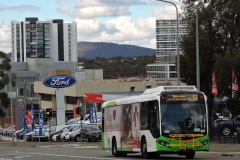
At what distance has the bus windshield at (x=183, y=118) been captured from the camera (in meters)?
27.5

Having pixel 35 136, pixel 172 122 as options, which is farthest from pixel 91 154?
pixel 35 136

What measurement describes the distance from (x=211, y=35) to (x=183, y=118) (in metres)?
23.1

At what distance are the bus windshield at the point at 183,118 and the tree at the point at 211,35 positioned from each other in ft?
67.1

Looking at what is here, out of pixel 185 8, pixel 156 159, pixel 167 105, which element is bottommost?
pixel 156 159

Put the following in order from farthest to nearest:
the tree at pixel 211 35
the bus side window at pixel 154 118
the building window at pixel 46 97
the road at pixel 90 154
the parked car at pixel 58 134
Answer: the building window at pixel 46 97 < the parked car at pixel 58 134 < the tree at pixel 211 35 < the road at pixel 90 154 < the bus side window at pixel 154 118

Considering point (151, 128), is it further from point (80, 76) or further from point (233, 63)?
point (80, 76)

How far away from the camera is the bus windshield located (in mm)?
27547

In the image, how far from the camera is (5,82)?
296 feet

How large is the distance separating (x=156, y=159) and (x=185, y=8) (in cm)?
2471

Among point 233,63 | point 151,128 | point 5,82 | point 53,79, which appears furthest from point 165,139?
point 5,82

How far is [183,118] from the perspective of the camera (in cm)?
2767

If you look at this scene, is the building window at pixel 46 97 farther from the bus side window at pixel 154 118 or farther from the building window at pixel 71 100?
the bus side window at pixel 154 118

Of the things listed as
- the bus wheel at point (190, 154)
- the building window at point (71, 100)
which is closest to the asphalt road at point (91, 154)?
the bus wheel at point (190, 154)

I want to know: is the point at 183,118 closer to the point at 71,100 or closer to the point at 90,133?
the point at 90,133
